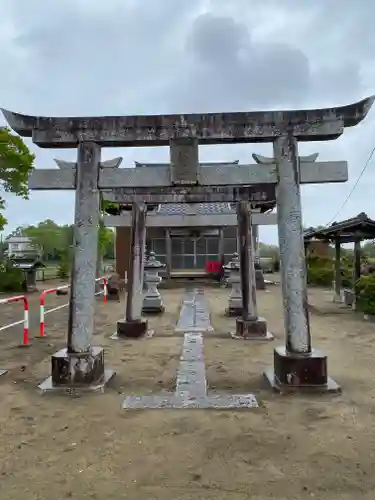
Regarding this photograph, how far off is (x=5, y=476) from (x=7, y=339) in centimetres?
672

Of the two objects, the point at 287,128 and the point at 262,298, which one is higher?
the point at 287,128

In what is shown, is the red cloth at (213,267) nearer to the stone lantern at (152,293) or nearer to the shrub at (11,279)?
the shrub at (11,279)

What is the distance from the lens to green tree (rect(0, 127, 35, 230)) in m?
20.1

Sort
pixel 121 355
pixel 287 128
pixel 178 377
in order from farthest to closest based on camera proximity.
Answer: pixel 121 355 < pixel 178 377 < pixel 287 128

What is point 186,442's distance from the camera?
4027 mm

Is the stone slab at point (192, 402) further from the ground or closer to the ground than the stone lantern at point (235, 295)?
closer to the ground

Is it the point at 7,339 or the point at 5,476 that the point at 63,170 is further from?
A: the point at 7,339

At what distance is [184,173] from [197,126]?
25.1 inches

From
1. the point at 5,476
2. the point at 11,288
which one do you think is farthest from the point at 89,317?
the point at 11,288

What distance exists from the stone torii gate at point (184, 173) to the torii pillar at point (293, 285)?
0.01 m

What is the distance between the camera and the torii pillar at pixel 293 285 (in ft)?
18.0

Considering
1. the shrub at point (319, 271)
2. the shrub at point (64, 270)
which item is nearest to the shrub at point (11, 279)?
the shrub at point (64, 270)

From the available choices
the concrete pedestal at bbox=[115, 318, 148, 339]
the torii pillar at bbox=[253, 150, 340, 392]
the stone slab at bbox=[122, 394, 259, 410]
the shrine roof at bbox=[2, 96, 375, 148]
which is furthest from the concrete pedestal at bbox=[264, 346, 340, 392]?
the concrete pedestal at bbox=[115, 318, 148, 339]

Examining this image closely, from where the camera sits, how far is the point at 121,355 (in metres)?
7.93
